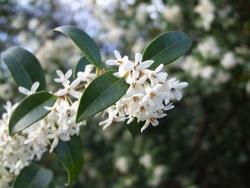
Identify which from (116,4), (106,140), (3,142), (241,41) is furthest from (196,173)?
(3,142)

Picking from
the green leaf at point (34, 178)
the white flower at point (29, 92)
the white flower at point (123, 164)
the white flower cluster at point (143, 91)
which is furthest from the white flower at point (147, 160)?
the white flower cluster at point (143, 91)

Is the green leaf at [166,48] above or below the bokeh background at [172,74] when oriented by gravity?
above

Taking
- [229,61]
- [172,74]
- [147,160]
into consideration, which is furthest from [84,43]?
[147,160]

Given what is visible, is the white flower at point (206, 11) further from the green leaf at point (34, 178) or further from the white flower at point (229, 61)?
the green leaf at point (34, 178)

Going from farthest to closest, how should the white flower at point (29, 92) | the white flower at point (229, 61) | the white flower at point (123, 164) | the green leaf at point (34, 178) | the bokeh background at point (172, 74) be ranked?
the white flower at point (123, 164)
the bokeh background at point (172, 74)
the white flower at point (229, 61)
the green leaf at point (34, 178)
the white flower at point (29, 92)

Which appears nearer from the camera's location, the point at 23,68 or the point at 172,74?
the point at 23,68

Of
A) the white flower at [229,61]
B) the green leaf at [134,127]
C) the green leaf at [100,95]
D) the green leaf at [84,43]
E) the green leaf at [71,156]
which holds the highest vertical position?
the green leaf at [84,43]

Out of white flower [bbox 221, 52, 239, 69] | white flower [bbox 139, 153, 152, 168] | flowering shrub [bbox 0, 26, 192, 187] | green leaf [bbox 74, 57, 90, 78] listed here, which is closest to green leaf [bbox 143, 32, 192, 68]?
flowering shrub [bbox 0, 26, 192, 187]

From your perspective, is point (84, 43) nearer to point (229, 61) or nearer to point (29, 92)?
point (29, 92)
